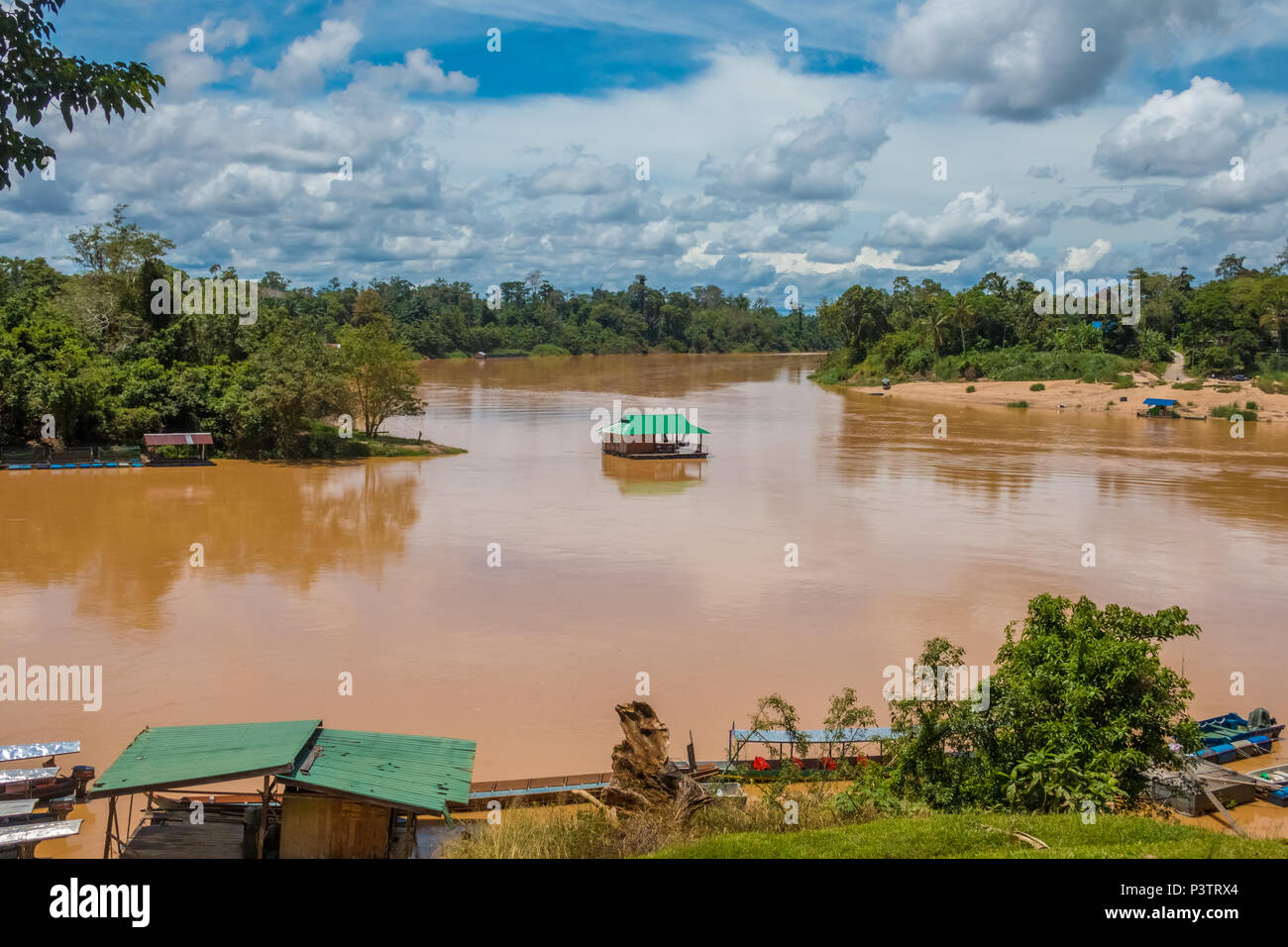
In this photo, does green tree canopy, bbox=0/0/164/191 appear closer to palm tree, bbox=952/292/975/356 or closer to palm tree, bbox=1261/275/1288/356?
palm tree, bbox=1261/275/1288/356

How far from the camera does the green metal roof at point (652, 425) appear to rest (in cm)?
4022

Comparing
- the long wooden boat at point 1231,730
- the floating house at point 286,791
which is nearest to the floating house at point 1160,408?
the long wooden boat at point 1231,730

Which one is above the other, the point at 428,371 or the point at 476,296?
the point at 476,296

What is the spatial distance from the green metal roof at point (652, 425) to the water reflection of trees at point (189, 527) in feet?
28.3

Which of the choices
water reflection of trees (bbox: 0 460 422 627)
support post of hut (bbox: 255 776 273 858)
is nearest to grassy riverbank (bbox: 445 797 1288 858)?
support post of hut (bbox: 255 776 273 858)

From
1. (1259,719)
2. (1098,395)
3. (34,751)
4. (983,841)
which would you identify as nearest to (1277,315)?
(1098,395)

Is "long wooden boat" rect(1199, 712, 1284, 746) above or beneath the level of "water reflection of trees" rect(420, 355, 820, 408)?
beneath

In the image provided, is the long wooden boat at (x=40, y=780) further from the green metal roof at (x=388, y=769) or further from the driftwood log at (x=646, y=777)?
the driftwood log at (x=646, y=777)

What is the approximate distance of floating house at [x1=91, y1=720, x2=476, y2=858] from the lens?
8875 millimetres

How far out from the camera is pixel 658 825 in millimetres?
9703

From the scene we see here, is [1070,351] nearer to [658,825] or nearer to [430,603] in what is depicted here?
[430,603]

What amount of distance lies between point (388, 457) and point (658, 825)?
106 feet

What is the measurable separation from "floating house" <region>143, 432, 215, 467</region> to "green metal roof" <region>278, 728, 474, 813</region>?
29837 mm
